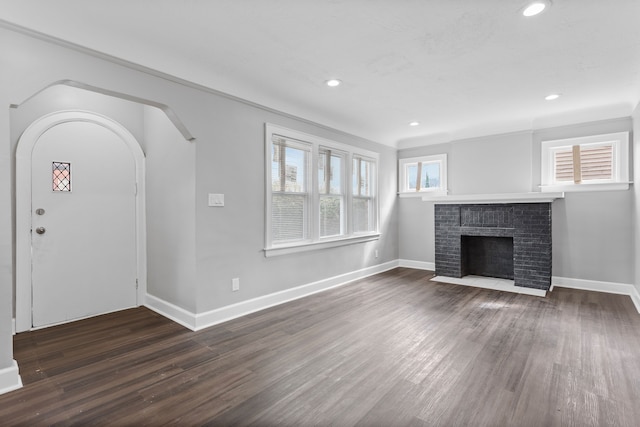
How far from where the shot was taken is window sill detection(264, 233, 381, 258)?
3797 millimetres

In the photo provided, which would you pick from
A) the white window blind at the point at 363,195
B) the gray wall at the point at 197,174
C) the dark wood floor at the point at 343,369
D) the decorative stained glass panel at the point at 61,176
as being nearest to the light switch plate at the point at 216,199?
the gray wall at the point at 197,174

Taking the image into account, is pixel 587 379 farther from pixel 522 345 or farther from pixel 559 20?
pixel 559 20

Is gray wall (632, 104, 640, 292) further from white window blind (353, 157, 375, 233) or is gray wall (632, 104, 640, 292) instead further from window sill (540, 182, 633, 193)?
white window blind (353, 157, 375, 233)

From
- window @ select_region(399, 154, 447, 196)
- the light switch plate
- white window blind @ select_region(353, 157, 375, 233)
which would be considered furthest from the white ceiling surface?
window @ select_region(399, 154, 447, 196)

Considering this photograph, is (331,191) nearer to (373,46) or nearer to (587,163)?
(373,46)

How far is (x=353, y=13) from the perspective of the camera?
217 centimetres

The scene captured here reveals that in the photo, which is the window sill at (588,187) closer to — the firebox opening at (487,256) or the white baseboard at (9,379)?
the firebox opening at (487,256)

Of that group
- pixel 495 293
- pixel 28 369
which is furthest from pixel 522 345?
pixel 28 369

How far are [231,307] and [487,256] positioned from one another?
4213 millimetres

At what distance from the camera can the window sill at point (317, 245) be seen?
380 centimetres

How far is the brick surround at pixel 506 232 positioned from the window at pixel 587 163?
0.57 m

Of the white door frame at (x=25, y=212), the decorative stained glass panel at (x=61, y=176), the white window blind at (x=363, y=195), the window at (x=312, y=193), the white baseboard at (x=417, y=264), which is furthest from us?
the white baseboard at (x=417, y=264)

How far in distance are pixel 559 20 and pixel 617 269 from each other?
382 cm

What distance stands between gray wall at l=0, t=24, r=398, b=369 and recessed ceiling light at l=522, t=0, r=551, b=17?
102 inches
